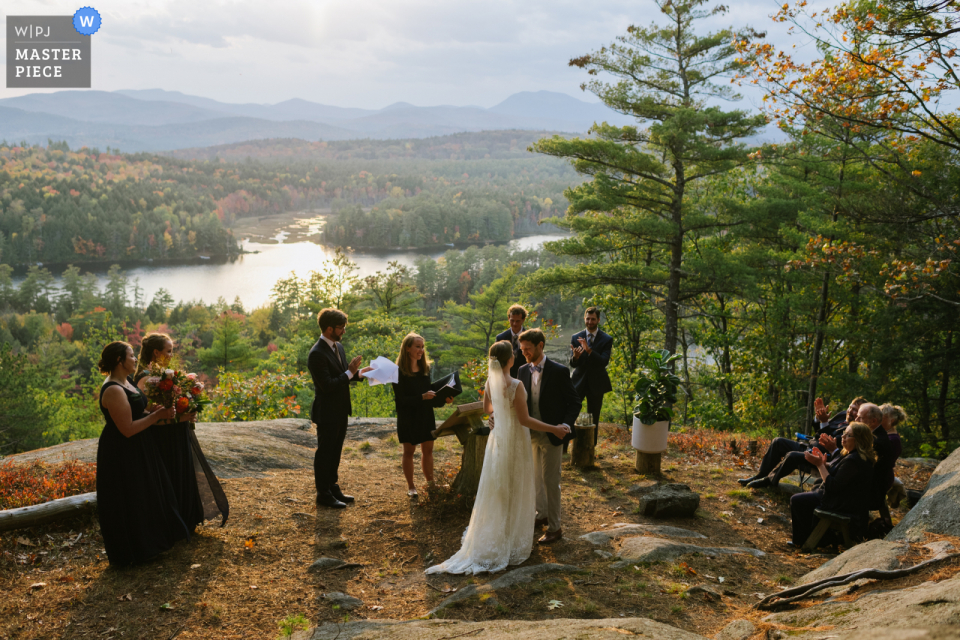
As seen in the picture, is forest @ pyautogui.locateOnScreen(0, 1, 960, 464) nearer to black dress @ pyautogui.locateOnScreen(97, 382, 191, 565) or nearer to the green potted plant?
the green potted plant

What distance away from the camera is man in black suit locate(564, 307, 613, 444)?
7785 mm

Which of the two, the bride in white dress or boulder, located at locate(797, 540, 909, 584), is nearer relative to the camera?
boulder, located at locate(797, 540, 909, 584)

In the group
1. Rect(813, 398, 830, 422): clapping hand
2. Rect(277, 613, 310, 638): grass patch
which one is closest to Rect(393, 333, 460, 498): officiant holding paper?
Rect(277, 613, 310, 638): grass patch

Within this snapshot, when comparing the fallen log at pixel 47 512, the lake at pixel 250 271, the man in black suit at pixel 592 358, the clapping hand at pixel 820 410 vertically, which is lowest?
the fallen log at pixel 47 512

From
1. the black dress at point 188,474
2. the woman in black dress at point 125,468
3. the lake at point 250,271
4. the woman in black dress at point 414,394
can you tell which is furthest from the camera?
the lake at point 250,271

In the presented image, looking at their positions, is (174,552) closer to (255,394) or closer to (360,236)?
(255,394)

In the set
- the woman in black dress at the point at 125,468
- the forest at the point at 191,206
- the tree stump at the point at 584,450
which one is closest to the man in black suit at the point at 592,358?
the tree stump at the point at 584,450

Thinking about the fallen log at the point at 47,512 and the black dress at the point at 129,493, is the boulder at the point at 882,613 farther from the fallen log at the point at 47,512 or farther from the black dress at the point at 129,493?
the fallen log at the point at 47,512

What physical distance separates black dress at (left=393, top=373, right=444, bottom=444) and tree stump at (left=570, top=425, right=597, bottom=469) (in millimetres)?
2562

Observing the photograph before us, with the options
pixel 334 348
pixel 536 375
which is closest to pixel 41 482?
pixel 334 348

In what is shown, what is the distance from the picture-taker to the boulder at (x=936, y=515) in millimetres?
4570

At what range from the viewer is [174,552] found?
4.78 meters

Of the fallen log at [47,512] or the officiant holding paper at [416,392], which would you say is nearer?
the fallen log at [47,512]

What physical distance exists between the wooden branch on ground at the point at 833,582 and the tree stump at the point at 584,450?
3.98 meters
